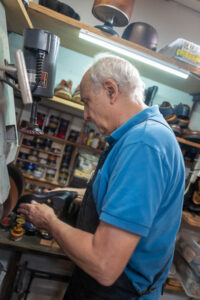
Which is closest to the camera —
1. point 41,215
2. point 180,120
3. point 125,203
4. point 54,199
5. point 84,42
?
point 125,203

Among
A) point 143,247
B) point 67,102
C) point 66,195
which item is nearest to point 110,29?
point 67,102

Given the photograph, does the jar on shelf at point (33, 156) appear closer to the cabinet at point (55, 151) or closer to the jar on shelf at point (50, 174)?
the cabinet at point (55, 151)

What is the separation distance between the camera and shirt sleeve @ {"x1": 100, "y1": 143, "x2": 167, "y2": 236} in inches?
22.2

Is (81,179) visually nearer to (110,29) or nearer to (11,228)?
(11,228)

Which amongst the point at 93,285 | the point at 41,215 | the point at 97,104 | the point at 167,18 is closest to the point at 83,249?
the point at 41,215

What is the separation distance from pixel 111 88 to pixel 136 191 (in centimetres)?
42

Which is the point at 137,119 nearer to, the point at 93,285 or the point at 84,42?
the point at 93,285

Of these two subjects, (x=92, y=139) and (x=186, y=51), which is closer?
(x=186, y=51)

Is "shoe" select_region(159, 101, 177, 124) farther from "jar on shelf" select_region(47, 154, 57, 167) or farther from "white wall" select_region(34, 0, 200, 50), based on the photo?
"jar on shelf" select_region(47, 154, 57, 167)

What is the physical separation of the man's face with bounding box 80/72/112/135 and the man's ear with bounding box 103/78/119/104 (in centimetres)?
2

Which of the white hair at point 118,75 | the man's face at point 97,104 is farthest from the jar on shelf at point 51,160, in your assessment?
the white hair at point 118,75

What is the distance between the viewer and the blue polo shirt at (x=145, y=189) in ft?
1.87

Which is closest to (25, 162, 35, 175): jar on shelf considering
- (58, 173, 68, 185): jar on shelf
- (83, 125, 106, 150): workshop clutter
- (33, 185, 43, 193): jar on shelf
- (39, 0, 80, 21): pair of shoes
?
(33, 185, 43, 193): jar on shelf

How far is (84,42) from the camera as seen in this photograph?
1569 millimetres
